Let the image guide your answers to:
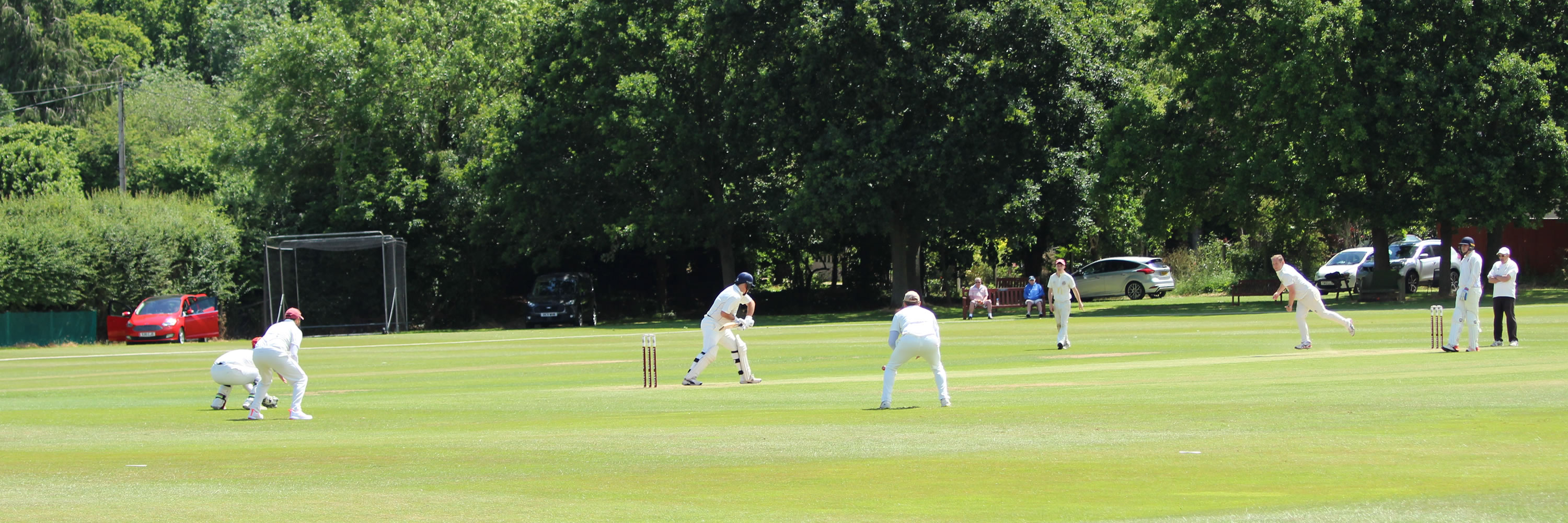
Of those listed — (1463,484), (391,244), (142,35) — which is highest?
(142,35)

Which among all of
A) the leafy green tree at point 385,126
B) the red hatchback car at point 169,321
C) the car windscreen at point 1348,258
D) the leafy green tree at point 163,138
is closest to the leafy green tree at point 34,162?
the leafy green tree at point 163,138

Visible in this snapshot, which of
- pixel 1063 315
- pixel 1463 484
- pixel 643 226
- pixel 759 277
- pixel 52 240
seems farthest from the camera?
pixel 759 277

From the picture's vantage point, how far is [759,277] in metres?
58.8

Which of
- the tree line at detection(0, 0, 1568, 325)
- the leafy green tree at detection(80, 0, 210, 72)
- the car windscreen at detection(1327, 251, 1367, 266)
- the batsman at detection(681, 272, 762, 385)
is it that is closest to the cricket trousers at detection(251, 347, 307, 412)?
the batsman at detection(681, 272, 762, 385)

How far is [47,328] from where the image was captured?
4366 cm

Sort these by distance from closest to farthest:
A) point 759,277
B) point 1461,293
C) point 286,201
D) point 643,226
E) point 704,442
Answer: point 704,442, point 1461,293, point 643,226, point 286,201, point 759,277

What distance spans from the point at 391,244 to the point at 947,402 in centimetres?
3368

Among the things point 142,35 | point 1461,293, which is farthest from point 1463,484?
point 142,35

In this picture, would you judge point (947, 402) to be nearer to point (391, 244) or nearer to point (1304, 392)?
point (1304, 392)

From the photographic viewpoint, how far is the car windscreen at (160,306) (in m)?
43.0

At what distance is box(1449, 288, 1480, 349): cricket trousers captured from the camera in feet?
64.8

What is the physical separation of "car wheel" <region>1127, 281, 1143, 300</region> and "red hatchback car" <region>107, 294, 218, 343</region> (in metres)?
33.0

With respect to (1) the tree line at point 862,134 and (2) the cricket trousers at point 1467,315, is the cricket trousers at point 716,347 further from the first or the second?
(1) the tree line at point 862,134

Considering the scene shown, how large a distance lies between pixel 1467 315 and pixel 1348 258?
107 feet
